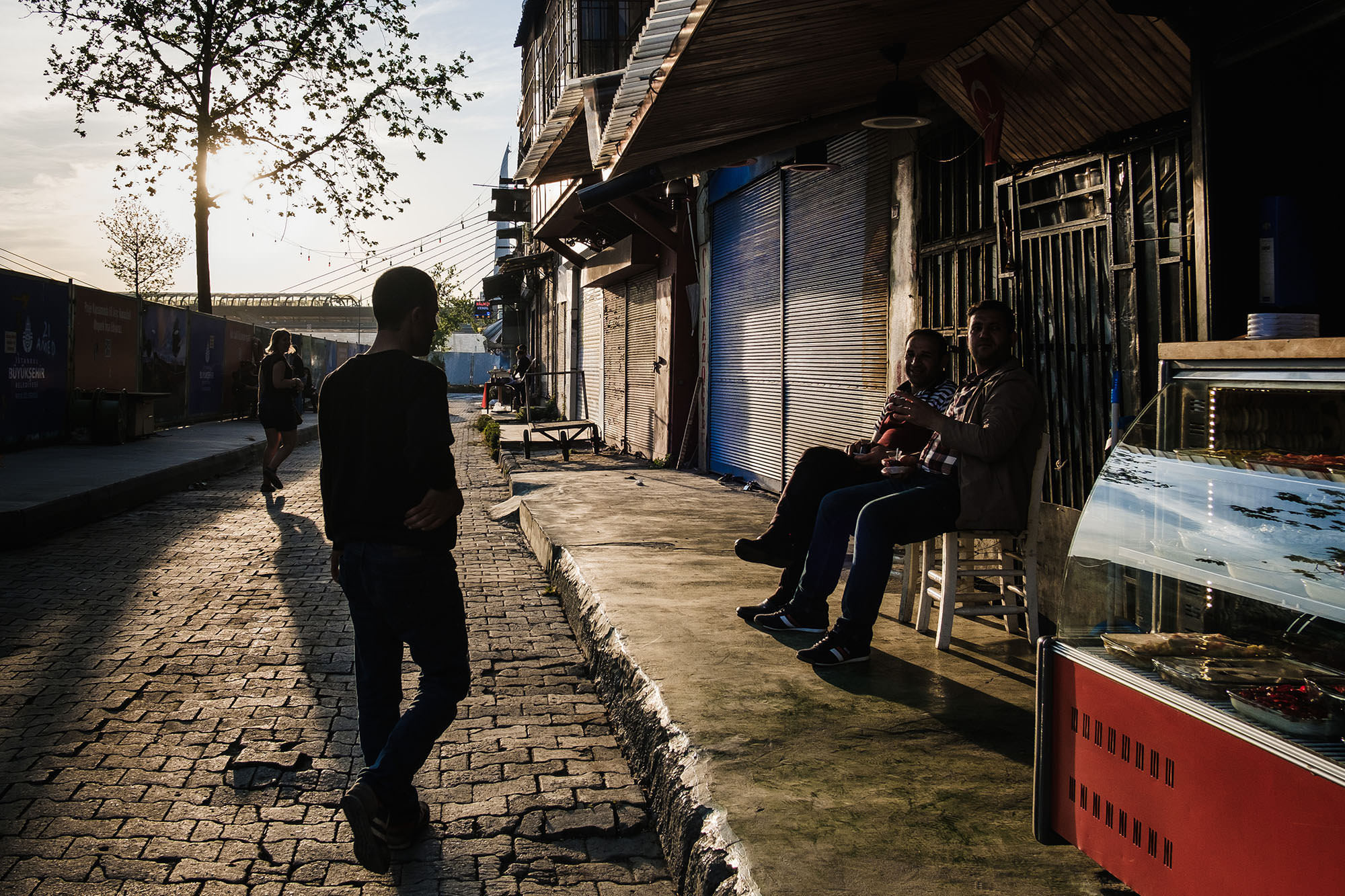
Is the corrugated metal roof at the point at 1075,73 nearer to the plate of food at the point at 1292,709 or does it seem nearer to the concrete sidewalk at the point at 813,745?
the concrete sidewalk at the point at 813,745

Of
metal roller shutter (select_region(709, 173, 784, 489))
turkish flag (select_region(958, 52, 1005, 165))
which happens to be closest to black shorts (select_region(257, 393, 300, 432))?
metal roller shutter (select_region(709, 173, 784, 489))

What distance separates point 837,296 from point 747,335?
266 centimetres

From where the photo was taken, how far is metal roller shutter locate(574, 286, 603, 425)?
816 inches

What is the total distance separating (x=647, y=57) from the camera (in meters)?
6.69

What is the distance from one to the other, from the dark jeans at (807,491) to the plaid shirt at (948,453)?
326 millimetres

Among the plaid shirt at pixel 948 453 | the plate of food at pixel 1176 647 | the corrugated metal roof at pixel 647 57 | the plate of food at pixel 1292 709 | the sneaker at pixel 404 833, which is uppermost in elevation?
the corrugated metal roof at pixel 647 57

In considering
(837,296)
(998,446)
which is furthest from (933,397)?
(837,296)

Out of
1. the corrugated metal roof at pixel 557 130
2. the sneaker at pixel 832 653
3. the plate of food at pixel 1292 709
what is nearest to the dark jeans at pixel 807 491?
the sneaker at pixel 832 653

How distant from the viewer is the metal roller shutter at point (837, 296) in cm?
785

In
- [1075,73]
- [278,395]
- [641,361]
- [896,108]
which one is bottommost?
[278,395]

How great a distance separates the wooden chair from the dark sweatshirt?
248 cm

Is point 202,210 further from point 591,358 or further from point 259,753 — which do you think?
point 259,753

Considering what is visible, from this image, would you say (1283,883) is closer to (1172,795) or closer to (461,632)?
(1172,795)

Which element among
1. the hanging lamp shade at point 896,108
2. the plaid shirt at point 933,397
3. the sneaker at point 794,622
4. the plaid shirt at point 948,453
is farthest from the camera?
the hanging lamp shade at point 896,108
